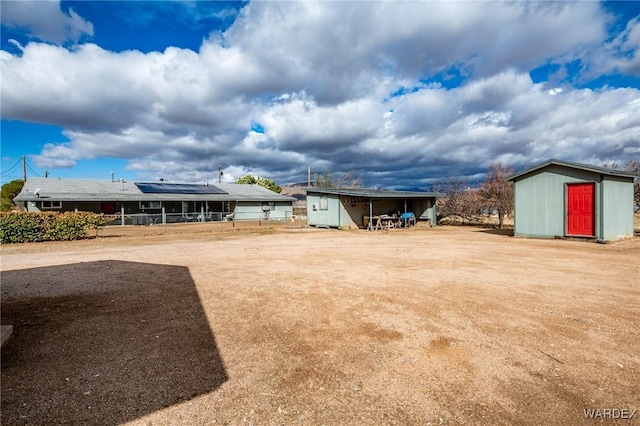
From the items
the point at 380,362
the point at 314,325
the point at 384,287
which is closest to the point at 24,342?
the point at 314,325

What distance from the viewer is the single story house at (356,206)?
21.8 meters

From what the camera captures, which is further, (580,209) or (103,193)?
(103,193)

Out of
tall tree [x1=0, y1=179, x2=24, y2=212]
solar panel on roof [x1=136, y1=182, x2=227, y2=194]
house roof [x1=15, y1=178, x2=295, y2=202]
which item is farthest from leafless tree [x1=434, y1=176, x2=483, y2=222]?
tall tree [x1=0, y1=179, x2=24, y2=212]

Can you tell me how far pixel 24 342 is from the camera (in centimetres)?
383

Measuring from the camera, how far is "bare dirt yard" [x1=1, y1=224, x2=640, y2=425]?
2.66m

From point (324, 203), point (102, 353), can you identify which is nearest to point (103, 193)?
point (324, 203)

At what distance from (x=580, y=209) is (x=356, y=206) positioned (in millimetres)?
12505

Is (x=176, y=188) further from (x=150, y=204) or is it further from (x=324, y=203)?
(x=324, y=203)

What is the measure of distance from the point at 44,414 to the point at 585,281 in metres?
8.42

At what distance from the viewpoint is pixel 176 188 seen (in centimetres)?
3234

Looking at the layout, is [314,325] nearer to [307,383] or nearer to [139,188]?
[307,383]

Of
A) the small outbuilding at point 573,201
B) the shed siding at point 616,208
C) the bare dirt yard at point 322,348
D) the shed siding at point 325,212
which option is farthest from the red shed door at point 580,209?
the shed siding at point 325,212

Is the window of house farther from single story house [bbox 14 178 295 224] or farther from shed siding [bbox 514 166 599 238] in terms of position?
shed siding [bbox 514 166 599 238]

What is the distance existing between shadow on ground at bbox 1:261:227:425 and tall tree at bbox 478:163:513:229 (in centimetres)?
2069
